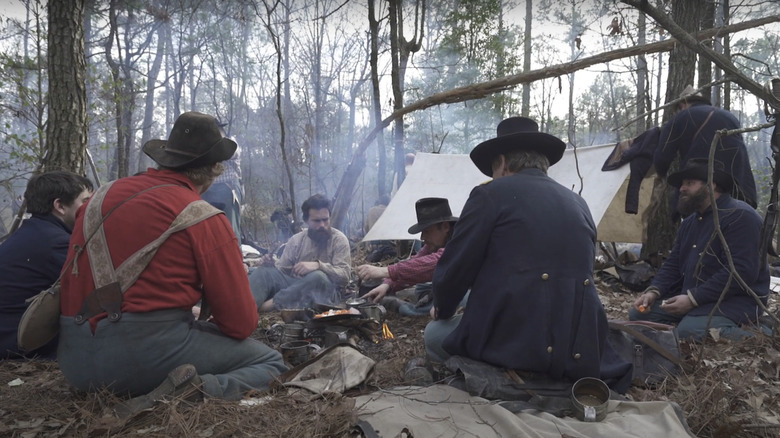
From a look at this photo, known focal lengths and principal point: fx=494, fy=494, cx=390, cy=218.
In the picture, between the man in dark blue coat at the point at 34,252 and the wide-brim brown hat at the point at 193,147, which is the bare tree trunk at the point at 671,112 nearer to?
the wide-brim brown hat at the point at 193,147

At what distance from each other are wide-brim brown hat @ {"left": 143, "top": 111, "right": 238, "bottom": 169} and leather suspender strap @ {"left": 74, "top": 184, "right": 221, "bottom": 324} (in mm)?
447

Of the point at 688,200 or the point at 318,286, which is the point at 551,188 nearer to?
the point at 688,200

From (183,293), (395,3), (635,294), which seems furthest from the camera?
(395,3)

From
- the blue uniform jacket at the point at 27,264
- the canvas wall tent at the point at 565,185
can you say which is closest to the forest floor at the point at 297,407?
the blue uniform jacket at the point at 27,264

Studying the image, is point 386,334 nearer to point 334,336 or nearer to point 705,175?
point 334,336

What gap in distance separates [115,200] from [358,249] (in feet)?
23.8

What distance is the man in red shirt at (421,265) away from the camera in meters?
4.26

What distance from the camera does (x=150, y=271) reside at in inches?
96.2

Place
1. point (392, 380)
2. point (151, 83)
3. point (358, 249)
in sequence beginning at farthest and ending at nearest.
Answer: point (151, 83) → point (358, 249) → point (392, 380)

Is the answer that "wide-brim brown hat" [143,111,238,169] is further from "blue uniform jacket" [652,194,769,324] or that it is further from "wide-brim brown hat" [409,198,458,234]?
"blue uniform jacket" [652,194,769,324]

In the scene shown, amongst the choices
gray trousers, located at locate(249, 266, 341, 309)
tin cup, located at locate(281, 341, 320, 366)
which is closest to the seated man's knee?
gray trousers, located at locate(249, 266, 341, 309)

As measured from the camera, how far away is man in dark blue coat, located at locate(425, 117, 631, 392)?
2.41m

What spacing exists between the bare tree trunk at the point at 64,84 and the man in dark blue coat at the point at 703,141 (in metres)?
6.06

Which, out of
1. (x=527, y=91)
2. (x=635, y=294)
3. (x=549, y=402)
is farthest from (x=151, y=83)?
(x=549, y=402)
